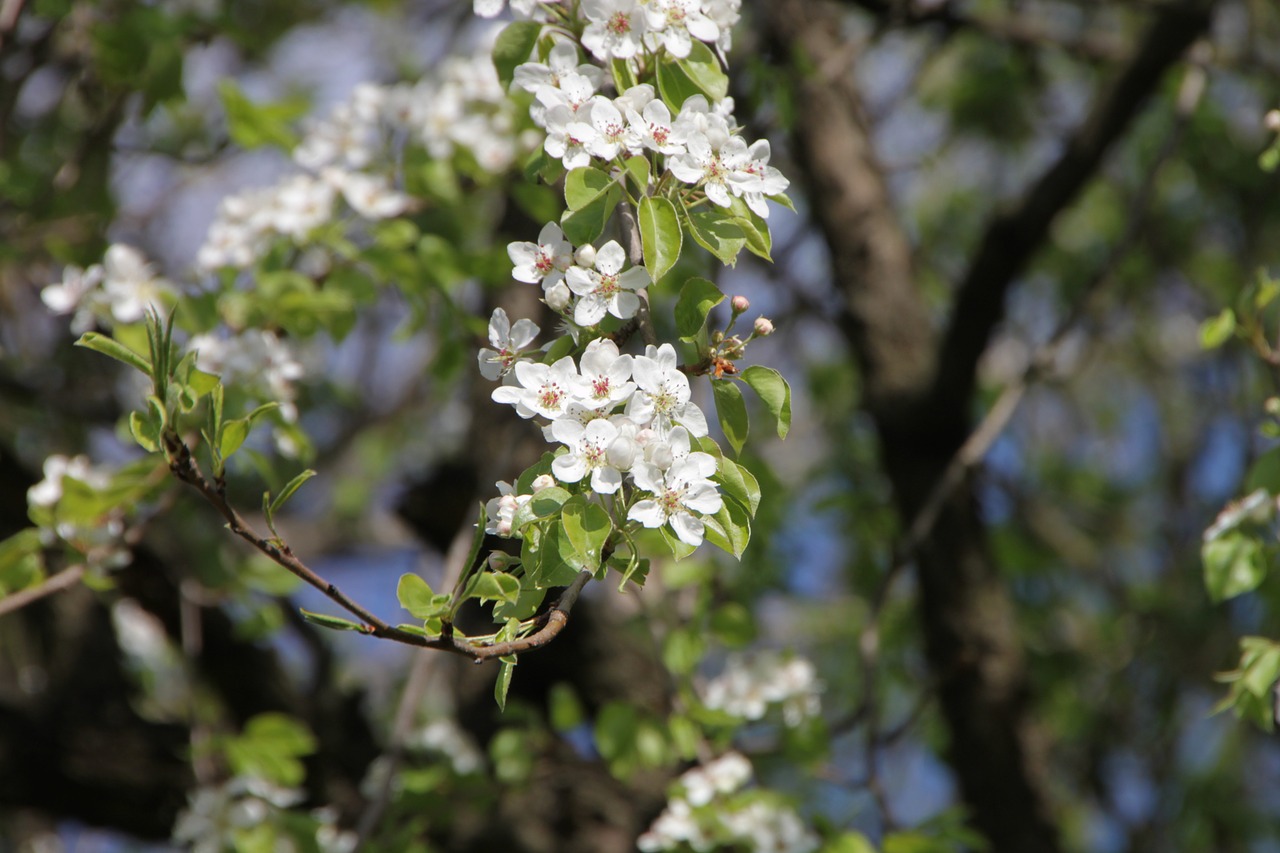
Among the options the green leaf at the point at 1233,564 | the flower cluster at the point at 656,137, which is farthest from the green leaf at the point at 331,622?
the green leaf at the point at 1233,564

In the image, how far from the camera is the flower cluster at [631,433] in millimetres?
1103

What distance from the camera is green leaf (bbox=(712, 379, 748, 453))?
4.03 ft

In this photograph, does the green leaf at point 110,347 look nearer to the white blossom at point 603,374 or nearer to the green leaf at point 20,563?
the white blossom at point 603,374

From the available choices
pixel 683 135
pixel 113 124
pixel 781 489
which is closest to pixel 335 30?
pixel 113 124

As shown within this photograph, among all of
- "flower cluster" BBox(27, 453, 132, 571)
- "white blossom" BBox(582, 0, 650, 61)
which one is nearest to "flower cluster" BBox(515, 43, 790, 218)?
"white blossom" BBox(582, 0, 650, 61)

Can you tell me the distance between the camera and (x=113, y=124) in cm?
256

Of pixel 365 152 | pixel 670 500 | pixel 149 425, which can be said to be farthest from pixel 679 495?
pixel 365 152

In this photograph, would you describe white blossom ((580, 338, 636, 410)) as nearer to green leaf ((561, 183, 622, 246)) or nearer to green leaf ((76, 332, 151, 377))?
green leaf ((561, 183, 622, 246))

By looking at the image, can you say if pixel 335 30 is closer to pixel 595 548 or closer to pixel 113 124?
pixel 113 124

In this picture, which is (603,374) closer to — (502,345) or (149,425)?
(502,345)

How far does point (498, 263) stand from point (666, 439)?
3.87 feet

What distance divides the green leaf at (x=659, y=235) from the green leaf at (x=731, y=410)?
0.14m

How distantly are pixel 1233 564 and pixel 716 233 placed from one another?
938 millimetres

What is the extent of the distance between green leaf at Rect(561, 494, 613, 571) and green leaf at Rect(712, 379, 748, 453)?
0.65 ft
